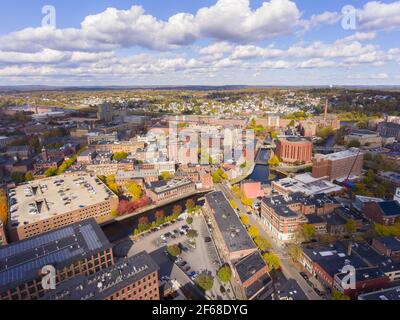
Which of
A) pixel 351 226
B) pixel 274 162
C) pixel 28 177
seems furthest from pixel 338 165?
pixel 28 177

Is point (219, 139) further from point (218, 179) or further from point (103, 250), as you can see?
point (103, 250)

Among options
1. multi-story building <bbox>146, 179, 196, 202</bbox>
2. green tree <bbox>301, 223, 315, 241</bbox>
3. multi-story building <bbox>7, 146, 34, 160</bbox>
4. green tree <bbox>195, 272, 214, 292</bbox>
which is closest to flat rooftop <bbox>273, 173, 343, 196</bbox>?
green tree <bbox>301, 223, 315, 241</bbox>

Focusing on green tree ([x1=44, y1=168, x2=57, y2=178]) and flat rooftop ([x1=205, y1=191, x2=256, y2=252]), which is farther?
green tree ([x1=44, y1=168, x2=57, y2=178])

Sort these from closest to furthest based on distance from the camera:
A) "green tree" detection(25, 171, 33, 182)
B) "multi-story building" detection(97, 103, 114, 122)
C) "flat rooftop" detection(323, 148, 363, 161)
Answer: "flat rooftop" detection(323, 148, 363, 161), "green tree" detection(25, 171, 33, 182), "multi-story building" detection(97, 103, 114, 122)

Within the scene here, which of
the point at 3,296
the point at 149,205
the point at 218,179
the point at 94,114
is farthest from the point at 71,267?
the point at 94,114

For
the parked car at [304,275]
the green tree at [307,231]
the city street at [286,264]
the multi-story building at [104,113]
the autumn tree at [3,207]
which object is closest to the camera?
the city street at [286,264]

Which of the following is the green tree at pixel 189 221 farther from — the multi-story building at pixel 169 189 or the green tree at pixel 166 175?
the green tree at pixel 166 175

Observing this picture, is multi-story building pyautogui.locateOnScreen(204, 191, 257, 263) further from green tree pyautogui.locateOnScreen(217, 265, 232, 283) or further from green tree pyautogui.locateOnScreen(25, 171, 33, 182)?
green tree pyautogui.locateOnScreen(25, 171, 33, 182)

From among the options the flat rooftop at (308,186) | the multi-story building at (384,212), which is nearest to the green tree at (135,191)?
the flat rooftop at (308,186)
